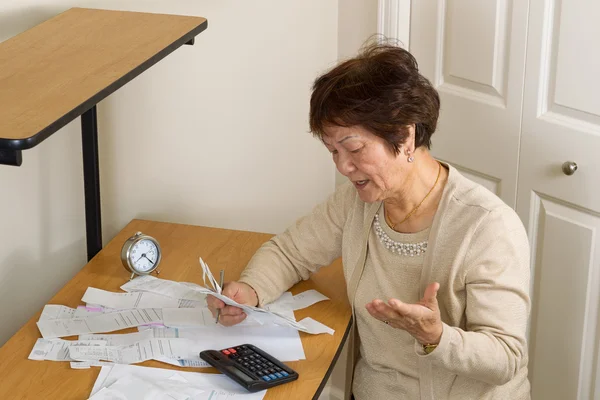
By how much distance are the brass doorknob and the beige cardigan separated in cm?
50

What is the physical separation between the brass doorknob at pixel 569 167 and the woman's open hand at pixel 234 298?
0.87 metres

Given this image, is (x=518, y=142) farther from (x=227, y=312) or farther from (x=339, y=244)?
(x=227, y=312)

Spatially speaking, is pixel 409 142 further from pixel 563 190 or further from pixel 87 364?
pixel 87 364

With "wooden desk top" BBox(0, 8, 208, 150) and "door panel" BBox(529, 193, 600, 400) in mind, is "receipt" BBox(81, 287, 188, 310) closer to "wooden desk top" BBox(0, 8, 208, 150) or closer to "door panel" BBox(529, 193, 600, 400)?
"wooden desk top" BBox(0, 8, 208, 150)

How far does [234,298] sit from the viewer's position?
6.59ft

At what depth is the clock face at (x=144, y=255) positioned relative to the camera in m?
2.17

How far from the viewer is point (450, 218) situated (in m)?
1.81

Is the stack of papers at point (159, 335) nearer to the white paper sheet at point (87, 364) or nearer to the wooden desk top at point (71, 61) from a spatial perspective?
the white paper sheet at point (87, 364)

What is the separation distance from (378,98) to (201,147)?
3.31ft

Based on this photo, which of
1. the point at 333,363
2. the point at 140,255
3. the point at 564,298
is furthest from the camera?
the point at 564,298

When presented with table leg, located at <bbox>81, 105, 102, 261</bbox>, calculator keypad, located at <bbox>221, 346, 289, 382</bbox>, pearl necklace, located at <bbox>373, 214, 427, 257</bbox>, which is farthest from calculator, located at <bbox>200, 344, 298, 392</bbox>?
table leg, located at <bbox>81, 105, 102, 261</bbox>

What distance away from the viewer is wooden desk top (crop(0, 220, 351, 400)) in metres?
1.73

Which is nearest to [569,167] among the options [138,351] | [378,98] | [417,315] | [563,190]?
[563,190]

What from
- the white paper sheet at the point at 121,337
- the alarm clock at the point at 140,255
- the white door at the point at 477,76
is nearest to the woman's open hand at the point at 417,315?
the white paper sheet at the point at 121,337
